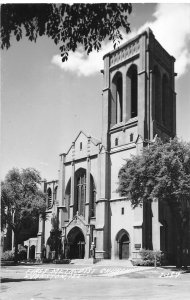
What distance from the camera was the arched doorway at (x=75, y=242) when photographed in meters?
47.7

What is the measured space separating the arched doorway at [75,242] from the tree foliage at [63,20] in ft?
122

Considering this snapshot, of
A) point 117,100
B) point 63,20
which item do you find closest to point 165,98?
point 117,100

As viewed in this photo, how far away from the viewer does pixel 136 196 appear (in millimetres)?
36656

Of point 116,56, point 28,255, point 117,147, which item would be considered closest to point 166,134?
point 117,147

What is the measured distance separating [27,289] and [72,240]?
2961cm

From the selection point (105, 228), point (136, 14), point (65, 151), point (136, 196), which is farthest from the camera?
point (65, 151)

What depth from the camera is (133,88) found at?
168ft

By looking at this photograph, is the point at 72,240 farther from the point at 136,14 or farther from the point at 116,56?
the point at 136,14

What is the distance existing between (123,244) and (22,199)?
1262 cm

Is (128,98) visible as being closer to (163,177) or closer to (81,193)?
(81,193)

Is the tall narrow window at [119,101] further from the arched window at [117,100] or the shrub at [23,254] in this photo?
the shrub at [23,254]

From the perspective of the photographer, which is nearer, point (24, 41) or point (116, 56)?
point (24, 41)

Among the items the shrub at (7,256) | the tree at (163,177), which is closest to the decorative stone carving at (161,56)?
the tree at (163,177)

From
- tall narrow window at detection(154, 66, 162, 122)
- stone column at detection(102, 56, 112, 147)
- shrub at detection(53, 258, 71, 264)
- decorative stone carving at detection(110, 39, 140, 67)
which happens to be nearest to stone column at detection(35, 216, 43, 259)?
shrub at detection(53, 258, 71, 264)
